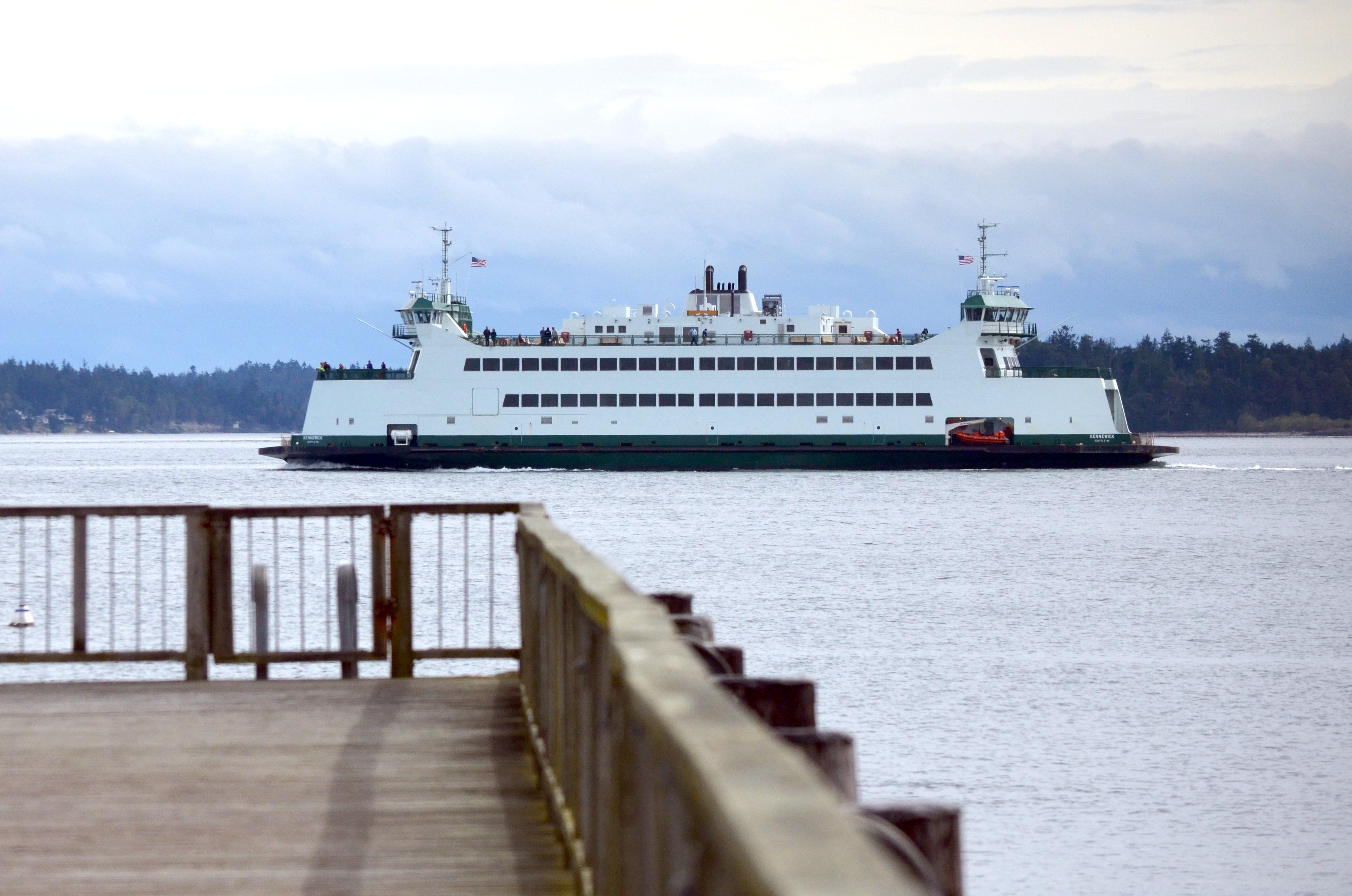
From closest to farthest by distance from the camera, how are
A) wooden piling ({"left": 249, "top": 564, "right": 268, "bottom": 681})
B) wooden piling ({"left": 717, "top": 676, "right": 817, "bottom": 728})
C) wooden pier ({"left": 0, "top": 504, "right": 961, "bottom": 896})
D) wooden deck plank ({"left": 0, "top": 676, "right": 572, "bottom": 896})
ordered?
wooden pier ({"left": 0, "top": 504, "right": 961, "bottom": 896}), wooden piling ({"left": 717, "top": 676, "right": 817, "bottom": 728}), wooden deck plank ({"left": 0, "top": 676, "right": 572, "bottom": 896}), wooden piling ({"left": 249, "top": 564, "right": 268, "bottom": 681})

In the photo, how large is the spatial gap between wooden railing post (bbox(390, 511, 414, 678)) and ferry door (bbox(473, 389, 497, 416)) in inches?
2319

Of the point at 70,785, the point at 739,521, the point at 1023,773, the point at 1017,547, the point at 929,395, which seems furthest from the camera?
the point at 929,395

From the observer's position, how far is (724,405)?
222 feet

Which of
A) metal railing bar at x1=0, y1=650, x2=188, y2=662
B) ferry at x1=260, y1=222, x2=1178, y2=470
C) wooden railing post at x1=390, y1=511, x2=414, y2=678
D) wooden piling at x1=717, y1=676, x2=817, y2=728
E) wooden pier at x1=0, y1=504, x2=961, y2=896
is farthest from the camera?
ferry at x1=260, y1=222, x2=1178, y2=470

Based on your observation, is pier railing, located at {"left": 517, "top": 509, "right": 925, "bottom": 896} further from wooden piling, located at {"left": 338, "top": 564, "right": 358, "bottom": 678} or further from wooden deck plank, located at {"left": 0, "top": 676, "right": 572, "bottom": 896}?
wooden piling, located at {"left": 338, "top": 564, "right": 358, "bottom": 678}

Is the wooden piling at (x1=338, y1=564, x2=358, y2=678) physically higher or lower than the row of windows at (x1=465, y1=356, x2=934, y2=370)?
lower

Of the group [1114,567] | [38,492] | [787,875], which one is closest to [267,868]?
[787,875]

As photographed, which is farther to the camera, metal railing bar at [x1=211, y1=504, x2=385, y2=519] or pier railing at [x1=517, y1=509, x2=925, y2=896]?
metal railing bar at [x1=211, y1=504, x2=385, y2=519]

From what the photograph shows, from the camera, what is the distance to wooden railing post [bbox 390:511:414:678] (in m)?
8.91

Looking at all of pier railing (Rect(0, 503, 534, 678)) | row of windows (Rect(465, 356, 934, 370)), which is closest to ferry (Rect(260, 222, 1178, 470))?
row of windows (Rect(465, 356, 934, 370))

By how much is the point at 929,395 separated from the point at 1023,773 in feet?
172

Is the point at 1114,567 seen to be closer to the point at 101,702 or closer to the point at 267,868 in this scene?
the point at 101,702

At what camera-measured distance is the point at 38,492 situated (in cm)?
6806

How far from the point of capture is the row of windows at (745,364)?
67.4 metres
